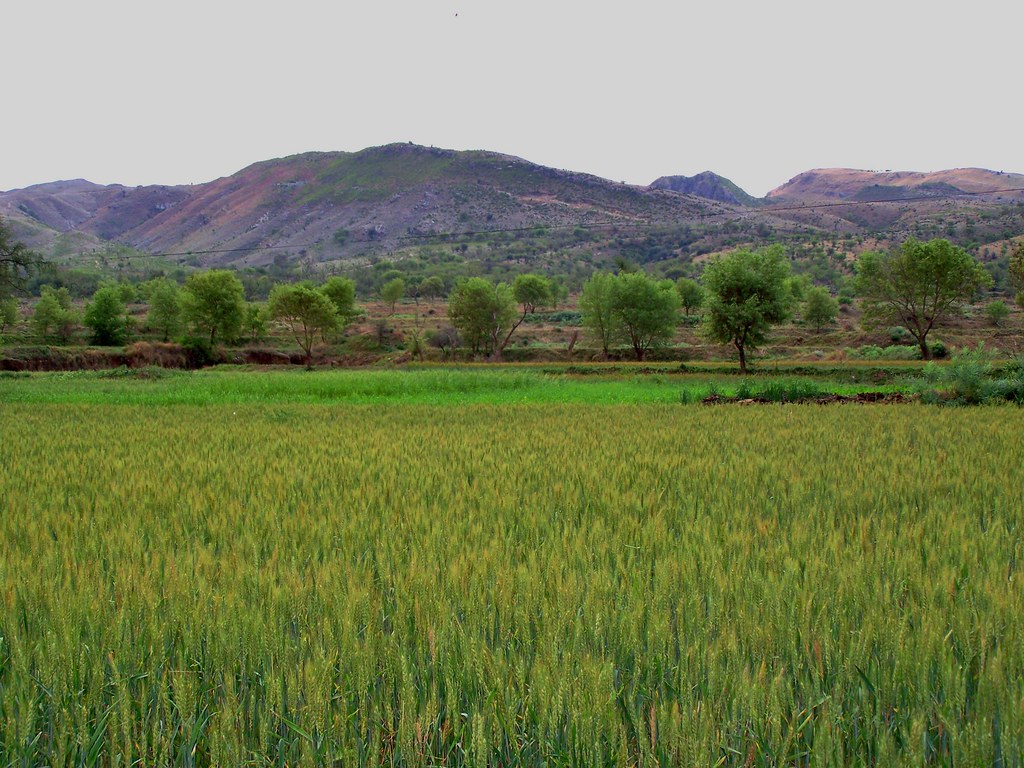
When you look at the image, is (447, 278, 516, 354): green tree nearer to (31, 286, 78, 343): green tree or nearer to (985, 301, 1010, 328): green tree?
(31, 286, 78, 343): green tree

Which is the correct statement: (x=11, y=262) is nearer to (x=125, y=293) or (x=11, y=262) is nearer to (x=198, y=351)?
(x=198, y=351)

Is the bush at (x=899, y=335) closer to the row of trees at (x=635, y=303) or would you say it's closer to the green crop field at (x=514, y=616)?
the row of trees at (x=635, y=303)

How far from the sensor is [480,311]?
6225cm

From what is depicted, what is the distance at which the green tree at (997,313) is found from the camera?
5741cm

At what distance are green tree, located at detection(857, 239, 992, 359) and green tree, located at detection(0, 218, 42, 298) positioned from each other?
162ft

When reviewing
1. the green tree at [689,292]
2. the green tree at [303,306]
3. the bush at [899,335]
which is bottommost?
the bush at [899,335]

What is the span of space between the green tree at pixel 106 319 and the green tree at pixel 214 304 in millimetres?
7941

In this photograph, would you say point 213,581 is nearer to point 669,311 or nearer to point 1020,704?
point 1020,704

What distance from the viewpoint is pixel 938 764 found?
7.26 feet

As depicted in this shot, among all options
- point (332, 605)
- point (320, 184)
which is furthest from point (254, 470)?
point (320, 184)

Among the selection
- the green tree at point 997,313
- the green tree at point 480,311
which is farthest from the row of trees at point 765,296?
the green tree at point 480,311

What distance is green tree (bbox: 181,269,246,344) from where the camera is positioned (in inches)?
2303

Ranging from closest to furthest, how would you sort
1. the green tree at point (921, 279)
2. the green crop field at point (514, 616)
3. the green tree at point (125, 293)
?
the green crop field at point (514, 616), the green tree at point (921, 279), the green tree at point (125, 293)

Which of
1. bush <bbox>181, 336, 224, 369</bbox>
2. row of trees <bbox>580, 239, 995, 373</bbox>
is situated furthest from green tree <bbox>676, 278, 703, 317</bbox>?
bush <bbox>181, 336, 224, 369</bbox>
